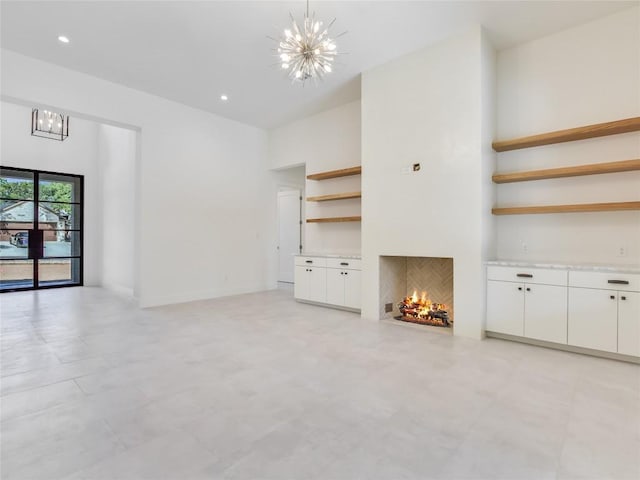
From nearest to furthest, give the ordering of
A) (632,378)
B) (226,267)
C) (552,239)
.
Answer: (632,378)
(552,239)
(226,267)

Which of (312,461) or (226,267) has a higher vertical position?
(226,267)

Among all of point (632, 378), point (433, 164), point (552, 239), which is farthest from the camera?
point (433, 164)

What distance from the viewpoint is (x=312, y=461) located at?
1690 millimetres

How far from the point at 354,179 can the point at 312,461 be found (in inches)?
199

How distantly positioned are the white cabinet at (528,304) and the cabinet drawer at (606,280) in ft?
0.34

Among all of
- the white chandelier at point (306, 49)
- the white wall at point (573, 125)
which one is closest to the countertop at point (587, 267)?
the white wall at point (573, 125)

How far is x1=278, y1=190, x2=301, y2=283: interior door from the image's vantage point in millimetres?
8672

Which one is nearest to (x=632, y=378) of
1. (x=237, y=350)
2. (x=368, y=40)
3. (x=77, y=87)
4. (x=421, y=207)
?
(x=421, y=207)

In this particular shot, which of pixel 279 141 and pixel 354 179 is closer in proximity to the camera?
pixel 354 179

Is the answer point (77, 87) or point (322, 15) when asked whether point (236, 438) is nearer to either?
point (322, 15)

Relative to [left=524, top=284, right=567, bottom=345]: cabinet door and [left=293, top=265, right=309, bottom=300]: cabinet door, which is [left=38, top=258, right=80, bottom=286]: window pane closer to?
[left=293, top=265, right=309, bottom=300]: cabinet door

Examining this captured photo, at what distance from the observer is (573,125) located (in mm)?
3775

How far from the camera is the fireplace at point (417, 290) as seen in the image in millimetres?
4605

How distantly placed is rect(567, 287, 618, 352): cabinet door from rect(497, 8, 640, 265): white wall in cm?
63
